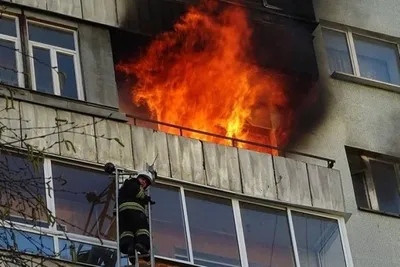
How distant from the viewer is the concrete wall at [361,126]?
1773 cm

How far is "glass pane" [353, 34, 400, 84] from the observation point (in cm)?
2025

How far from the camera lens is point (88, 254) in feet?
48.5

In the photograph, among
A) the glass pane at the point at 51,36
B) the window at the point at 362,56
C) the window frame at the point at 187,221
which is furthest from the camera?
the window at the point at 362,56

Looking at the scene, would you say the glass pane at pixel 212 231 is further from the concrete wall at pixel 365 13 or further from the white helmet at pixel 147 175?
the concrete wall at pixel 365 13

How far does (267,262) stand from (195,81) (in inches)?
131

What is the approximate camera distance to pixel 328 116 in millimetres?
18781

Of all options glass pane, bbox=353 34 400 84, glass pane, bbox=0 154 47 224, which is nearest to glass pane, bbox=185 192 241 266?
glass pane, bbox=0 154 47 224

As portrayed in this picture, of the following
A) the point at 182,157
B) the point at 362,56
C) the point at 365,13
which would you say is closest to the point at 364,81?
the point at 362,56

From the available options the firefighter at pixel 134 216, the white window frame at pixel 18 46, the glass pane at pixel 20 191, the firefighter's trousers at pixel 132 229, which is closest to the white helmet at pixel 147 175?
the firefighter at pixel 134 216

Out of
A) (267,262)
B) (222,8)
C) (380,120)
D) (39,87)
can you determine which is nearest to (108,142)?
(39,87)

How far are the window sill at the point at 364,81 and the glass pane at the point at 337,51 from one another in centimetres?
31

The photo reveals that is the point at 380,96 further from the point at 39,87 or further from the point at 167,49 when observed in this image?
the point at 39,87

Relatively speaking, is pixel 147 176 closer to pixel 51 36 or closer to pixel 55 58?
pixel 55 58

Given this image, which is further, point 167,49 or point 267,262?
point 167,49
